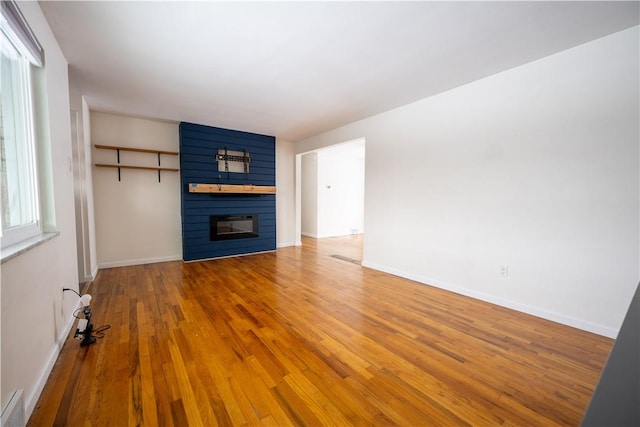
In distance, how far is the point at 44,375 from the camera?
1713 mm

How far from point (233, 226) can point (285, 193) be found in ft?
5.21

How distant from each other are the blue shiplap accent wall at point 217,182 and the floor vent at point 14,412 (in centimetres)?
367

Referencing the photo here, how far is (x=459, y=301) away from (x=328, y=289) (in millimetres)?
1569

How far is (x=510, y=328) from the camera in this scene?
8.09 feet

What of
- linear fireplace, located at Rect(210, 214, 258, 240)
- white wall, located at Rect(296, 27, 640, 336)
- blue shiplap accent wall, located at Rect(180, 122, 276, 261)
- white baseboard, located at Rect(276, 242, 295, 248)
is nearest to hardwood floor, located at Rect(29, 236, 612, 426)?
white wall, located at Rect(296, 27, 640, 336)

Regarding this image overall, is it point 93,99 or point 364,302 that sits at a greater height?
point 93,99

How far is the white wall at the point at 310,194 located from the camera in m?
7.89

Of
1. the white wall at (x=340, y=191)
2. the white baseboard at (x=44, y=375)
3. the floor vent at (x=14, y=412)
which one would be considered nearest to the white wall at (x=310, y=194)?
the white wall at (x=340, y=191)

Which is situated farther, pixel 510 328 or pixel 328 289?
pixel 328 289

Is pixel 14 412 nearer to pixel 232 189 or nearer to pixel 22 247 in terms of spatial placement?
pixel 22 247

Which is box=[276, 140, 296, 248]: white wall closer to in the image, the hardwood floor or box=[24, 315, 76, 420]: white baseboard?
the hardwood floor

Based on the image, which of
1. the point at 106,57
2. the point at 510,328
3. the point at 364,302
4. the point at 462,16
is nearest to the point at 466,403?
the point at 510,328

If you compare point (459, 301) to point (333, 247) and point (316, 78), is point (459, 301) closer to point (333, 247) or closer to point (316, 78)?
point (316, 78)

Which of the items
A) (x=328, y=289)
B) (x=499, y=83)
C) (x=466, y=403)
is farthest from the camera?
(x=328, y=289)
